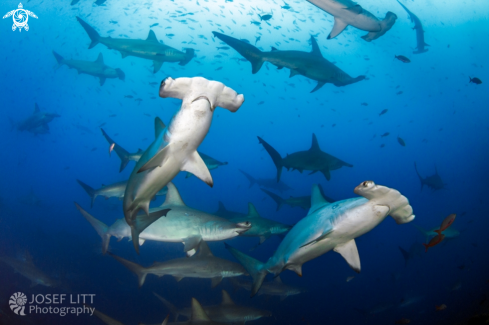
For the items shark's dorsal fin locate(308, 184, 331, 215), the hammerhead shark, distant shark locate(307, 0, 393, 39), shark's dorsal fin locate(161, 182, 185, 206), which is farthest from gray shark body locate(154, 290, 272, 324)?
distant shark locate(307, 0, 393, 39)

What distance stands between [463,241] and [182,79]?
53591mm

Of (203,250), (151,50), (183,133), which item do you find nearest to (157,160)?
(183,133)

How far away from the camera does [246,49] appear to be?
529 centimetres

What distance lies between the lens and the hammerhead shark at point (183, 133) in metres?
1.96

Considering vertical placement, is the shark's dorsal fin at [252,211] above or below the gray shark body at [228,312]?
above

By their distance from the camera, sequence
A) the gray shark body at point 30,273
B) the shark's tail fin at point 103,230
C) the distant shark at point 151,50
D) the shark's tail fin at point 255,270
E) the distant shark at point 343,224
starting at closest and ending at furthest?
the distant shark at point 343,224 < the shark's tail fin at point 255,270 < the shark's tail fin at point 103,230 < the gray shark body at point 30,273 < the distant shark at point 151,50

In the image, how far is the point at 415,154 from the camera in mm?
64938

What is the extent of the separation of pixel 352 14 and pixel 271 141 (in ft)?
207

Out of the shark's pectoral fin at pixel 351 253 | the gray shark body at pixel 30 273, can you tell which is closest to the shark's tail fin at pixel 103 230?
the shark's pectoral fin at pixel 351 253

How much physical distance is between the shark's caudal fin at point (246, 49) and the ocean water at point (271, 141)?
3589 mm

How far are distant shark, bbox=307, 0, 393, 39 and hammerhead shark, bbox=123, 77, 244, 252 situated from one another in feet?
15.5

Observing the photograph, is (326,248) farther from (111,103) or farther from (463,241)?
(111,103)

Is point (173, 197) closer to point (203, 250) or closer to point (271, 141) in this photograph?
point (203, 250)

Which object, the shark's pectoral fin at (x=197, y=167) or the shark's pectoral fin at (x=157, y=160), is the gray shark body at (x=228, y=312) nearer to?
the shark's pectoral fin at (x=197, y=167)
